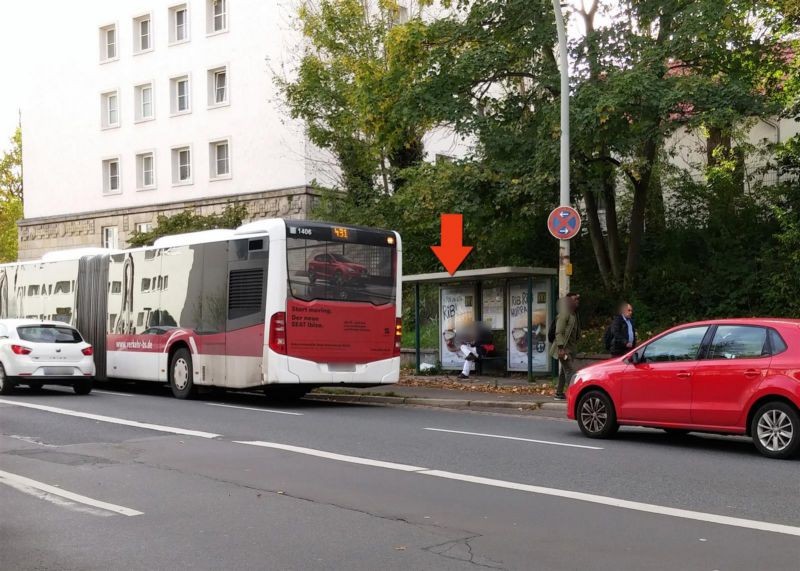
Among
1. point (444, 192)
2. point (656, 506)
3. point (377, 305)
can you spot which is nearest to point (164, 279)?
point (377, 305)

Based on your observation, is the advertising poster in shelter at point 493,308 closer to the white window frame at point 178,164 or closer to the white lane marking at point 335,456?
the white lane marking at point 335,456

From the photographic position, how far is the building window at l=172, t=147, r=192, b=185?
1647 inches

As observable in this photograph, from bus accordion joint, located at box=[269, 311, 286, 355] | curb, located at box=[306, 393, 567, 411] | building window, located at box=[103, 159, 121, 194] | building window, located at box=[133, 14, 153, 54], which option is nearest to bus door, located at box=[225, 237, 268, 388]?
bus accordion joint, located at box=[269, 311, 286, 355]

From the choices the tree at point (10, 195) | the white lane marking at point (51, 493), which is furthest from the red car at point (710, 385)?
the tree at point (10, 195)

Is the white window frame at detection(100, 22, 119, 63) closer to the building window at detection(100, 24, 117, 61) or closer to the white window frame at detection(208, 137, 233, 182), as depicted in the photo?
the building window at detection(100, 24, 117, 61)

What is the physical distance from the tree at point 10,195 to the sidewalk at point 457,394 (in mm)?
43225

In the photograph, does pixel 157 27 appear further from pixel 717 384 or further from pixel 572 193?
pixel 717 384

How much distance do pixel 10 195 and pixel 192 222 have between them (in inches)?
1017

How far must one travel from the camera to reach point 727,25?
63.3 ft

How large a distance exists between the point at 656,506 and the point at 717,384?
3.67m

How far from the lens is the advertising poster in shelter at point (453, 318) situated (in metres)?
22.9

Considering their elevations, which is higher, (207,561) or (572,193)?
(572,193)

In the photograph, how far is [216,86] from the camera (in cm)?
4103
